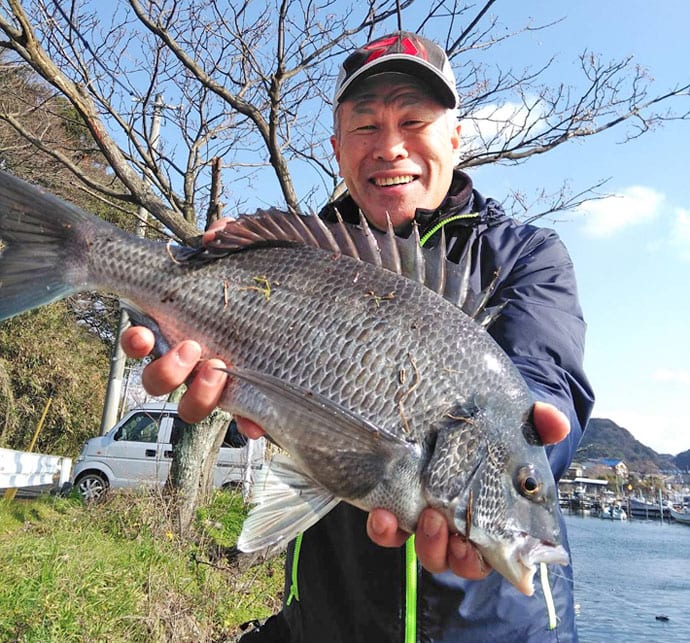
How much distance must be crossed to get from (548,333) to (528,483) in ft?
1.60

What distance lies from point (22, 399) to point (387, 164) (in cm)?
1935

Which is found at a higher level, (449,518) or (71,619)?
(449,518)

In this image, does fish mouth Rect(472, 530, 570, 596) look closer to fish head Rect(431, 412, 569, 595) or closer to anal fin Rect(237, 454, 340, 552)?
fish head Rect(431, 412, 569, 595)

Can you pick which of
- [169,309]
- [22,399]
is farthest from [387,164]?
[22,399]

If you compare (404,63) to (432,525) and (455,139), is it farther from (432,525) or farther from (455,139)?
(432,525)

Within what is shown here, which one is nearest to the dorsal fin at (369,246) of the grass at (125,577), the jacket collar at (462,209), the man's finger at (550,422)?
the jacket collar at (462,209)

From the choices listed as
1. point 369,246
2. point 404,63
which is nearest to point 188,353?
point 369,246

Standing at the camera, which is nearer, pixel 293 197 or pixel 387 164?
pixel 387 164

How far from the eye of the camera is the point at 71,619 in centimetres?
529

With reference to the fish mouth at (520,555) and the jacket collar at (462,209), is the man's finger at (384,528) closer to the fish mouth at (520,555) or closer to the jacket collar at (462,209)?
the fish mouth at (520,555)

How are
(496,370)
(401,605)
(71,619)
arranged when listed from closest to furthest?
1. (496,370)
2. (401,605)
3. (71,619)

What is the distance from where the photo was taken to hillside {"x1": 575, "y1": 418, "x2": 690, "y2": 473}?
151 metres

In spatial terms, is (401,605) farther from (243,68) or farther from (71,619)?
(243,68)

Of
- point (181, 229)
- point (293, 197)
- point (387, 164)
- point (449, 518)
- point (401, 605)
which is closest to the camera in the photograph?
point (449, 518)
